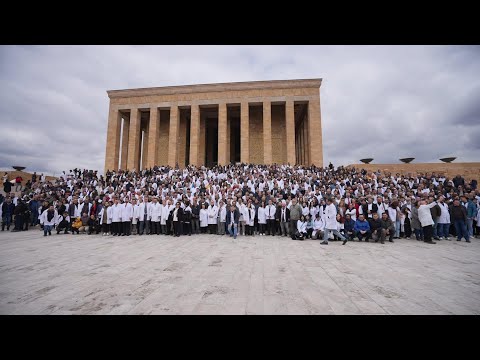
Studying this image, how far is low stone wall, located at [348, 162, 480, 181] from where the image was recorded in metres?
19.9

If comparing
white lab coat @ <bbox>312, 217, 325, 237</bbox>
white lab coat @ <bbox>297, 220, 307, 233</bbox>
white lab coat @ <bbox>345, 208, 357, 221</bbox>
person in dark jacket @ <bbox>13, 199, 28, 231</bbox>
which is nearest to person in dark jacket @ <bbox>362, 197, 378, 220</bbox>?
white lab coat @ <bbox>345, 208, 357, 221</bbox>

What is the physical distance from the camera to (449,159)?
73.4ft

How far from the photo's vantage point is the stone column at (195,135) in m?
27.0

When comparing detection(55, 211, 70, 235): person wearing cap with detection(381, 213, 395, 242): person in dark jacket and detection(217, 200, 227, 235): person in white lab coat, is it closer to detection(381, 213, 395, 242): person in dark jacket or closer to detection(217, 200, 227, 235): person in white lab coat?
detection(217, 200, 227, 235): person in white lab coat

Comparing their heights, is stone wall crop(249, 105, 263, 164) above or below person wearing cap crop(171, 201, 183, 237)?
above

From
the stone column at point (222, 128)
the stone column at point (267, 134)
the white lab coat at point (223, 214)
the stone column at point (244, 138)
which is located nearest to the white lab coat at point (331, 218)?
the white lab coat at point (223, 214)

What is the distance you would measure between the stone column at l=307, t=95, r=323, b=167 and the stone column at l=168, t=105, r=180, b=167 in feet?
50.7

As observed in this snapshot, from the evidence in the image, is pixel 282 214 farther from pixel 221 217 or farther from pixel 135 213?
pixel 135 213

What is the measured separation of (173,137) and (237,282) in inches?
1010

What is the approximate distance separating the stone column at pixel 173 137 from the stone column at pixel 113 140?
6.95 meters

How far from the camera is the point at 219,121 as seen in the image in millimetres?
27016

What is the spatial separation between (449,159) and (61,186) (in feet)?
112
